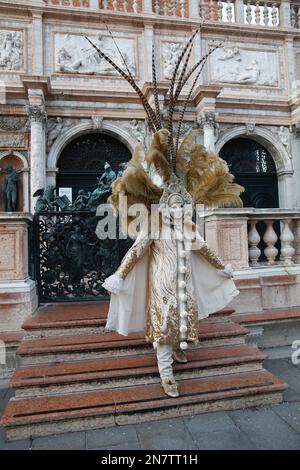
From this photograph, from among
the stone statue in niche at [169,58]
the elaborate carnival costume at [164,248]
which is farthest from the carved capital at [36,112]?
the elaborate carnival costume at [164,248]

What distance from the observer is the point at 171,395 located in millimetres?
3154

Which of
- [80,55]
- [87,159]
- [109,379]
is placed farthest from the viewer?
[87,159]

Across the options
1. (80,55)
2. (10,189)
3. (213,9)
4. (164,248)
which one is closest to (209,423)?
(164,248)

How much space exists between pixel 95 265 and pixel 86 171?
7.07 meters

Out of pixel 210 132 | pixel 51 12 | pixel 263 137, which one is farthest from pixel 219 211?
pixel 51 12

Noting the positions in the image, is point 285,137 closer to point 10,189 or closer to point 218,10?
point 218,10

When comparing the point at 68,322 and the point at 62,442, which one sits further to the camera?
the point at 68,322

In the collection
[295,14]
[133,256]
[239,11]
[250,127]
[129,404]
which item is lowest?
[129,404]

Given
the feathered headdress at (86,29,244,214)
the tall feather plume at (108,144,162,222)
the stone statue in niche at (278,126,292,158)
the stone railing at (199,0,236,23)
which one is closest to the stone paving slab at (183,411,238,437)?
the tall feather plume at (108,144,162,222)

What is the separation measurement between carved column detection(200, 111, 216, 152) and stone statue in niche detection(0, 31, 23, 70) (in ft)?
20.0

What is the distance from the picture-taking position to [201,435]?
9.18 ft

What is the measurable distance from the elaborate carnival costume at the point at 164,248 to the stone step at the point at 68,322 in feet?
2.53

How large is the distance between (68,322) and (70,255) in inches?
50.2

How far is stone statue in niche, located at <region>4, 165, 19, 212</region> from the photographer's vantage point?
→ 10477 mm
